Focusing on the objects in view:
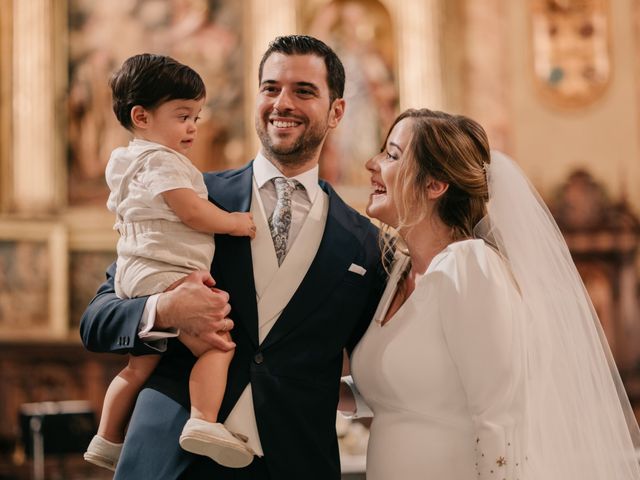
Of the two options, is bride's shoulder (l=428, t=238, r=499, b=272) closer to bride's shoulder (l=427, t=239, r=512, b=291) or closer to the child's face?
bride's shoulder (l=427, t=239, r=512, b=291)

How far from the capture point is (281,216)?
3.07 meters

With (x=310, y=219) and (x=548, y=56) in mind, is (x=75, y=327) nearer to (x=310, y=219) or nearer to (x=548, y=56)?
(x=548, y=56)

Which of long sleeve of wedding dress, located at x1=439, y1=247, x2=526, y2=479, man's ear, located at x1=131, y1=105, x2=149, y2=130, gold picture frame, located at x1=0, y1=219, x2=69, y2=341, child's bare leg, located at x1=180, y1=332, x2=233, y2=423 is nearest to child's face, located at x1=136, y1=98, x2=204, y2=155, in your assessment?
man's ear, located at x1=131, y1=105, x2=149, y2=130

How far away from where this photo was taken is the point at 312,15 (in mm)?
10781

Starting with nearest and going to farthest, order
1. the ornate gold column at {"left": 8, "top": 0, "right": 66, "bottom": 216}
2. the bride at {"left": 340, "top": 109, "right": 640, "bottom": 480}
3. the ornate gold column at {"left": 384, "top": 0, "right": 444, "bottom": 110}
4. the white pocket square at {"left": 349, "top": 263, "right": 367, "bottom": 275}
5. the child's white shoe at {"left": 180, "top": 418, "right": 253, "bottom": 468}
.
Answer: the child's white shoe at {"left": 180, "top": 418, "right": 253, "bottom": 468} < the bride at {"left": 340, "top": 109, "right": 640, "bottom": 480} < the white pocket square at {"left": 349, "top": 263, "right": 367, "bottom": 275} < the ornate gold column at {"left": 8, "top": 0, "right": 66, "bottom": 216} < the ornate gold column at {"left": 384, "top": 0, "right": 444, "bottom": 110}

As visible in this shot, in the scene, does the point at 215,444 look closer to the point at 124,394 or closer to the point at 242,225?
the point at 124,394

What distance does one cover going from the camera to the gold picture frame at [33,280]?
958cm

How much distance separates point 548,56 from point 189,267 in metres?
9.26

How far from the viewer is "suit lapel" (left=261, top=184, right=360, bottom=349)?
286cm

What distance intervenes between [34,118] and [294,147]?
743cm

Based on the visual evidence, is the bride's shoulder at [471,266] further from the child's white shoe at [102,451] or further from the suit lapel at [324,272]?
the child's white shoe at [102,451]

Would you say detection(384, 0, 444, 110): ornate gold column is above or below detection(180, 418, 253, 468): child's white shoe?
above

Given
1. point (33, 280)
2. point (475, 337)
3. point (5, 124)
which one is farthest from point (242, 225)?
point (5, 124)

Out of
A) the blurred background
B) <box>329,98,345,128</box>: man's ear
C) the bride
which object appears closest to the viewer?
the bride
